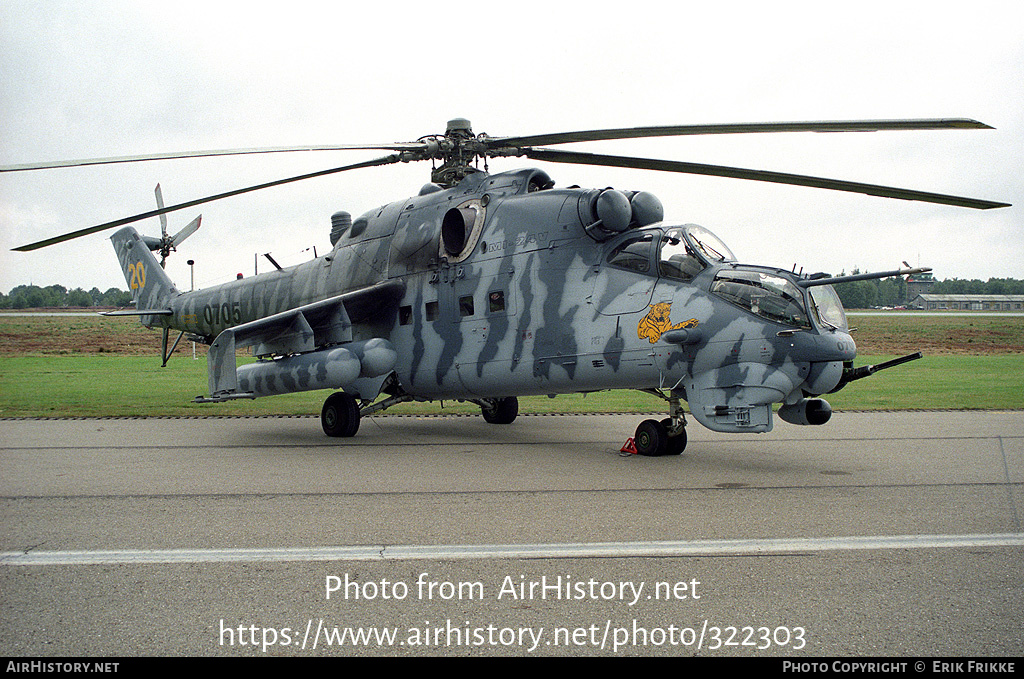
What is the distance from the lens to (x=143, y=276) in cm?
1886

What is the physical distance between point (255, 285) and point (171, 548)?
11291 millimetres

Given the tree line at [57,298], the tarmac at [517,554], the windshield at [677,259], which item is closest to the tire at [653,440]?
the tarmac at [517,554]

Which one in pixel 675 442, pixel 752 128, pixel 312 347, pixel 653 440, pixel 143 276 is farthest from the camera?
pixel 143 276

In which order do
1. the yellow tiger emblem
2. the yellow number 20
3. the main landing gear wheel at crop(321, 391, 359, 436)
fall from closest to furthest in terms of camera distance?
the yellow tiger emblem
the main landing gear wheel at crop(321, 391, 359, 436)
the yellow number 20

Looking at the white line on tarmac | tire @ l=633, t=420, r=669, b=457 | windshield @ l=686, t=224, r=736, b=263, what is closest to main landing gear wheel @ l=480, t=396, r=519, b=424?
tire @ l=633, t=420, r=669, b=457

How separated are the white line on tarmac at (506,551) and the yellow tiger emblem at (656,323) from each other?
4461mm

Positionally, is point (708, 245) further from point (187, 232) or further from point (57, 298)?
point (57, 298)

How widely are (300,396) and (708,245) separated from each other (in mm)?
16574

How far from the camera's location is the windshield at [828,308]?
9016mm

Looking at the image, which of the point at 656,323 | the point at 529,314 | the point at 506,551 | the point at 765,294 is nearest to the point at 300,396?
the point at 529,314

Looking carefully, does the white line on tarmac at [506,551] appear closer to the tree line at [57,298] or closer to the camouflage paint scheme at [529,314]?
the camouflage paint scheme at [529,314]

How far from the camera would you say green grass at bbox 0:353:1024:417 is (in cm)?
1738

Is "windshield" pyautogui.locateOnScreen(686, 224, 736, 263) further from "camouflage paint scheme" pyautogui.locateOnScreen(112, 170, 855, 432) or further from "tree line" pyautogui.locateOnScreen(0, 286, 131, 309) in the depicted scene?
"tree line" pyautogui.locateOnScreen(0, 286, 131, 309)

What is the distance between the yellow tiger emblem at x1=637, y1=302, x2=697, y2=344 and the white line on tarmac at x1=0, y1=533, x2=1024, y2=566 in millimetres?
4461
